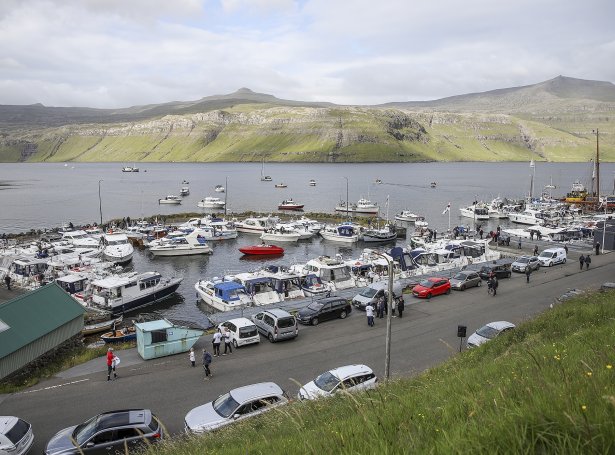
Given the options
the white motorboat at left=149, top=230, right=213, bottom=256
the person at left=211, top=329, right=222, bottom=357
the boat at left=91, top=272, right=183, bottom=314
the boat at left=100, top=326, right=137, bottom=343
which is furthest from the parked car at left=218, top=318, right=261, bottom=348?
the white motorboat at left=149, top=230, right=213, bottom=256

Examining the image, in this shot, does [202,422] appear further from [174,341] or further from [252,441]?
[174,341]

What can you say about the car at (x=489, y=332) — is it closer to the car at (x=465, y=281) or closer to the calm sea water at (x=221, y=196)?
the car at (x=465, y=281)

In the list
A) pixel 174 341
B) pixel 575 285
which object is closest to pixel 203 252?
pixel 174 341

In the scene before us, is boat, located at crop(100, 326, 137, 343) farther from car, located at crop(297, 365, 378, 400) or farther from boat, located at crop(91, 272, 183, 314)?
car, located at crop(297, 365, 378, 400)

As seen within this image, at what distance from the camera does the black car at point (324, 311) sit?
2554cm

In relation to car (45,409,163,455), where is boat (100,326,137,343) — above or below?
below

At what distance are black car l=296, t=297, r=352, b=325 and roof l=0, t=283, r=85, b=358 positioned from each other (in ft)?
38.3

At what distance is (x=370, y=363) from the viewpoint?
19.6m

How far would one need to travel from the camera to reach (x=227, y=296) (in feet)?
104

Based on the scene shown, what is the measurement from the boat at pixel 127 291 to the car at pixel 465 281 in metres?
22.1

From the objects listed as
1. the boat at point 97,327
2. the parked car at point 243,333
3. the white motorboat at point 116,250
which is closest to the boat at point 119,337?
the boat at point 97,327

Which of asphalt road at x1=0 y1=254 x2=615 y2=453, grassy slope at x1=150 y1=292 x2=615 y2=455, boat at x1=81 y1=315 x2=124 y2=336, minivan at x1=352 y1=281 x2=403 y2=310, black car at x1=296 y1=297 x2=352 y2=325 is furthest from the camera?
minivan at x1=352 y1=281 x2=403 y2=310

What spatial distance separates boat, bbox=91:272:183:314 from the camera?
33.1 m

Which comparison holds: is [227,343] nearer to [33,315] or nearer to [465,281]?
[33,315]
